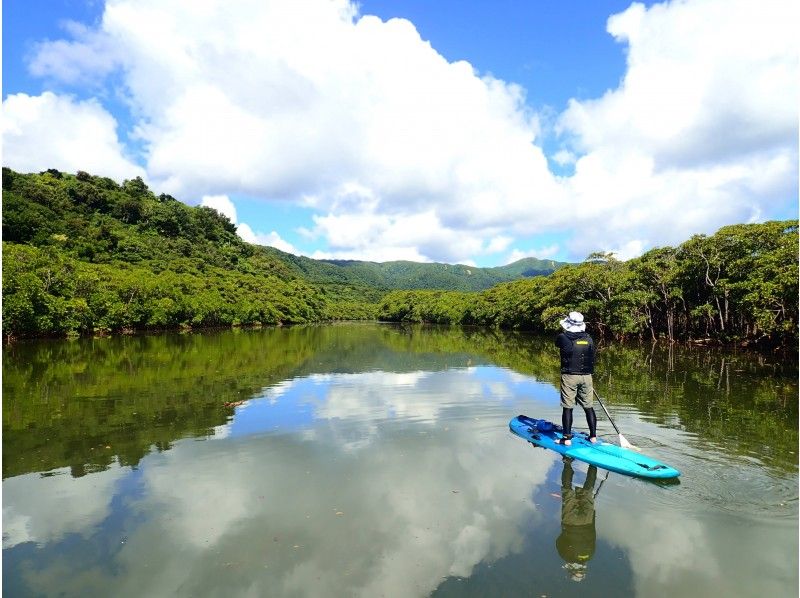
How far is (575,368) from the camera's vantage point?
8.64m

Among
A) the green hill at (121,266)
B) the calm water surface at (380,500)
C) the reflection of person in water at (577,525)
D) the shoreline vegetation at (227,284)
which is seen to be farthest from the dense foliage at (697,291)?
the green hill at (121,266)

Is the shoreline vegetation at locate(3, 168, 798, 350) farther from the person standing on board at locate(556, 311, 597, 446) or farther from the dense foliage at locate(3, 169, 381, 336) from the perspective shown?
the person standing on board at locate(556, 311, 597, 446)

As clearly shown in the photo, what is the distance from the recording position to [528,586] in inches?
183

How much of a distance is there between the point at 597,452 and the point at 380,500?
384 centimetres

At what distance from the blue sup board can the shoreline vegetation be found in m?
20.6

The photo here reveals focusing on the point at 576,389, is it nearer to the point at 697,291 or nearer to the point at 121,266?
the point at 697,291

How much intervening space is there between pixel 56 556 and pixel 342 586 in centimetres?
316

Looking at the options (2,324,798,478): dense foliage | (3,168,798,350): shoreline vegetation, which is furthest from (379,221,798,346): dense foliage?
(2,324,798,478): dense foliage

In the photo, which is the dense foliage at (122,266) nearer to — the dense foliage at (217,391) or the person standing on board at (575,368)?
the dense foliage at (217,391)

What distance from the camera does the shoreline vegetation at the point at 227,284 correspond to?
29.1m

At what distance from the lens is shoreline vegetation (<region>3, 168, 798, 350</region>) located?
29.1m

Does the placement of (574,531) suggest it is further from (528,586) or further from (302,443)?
(302,443)

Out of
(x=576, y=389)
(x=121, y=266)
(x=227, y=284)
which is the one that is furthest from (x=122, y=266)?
(x=576, y=389)

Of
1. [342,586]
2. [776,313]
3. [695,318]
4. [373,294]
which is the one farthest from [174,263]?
[373,294]
